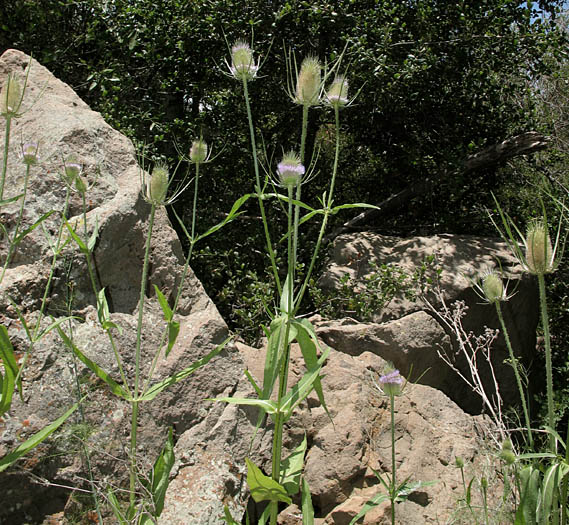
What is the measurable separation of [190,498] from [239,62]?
1916 mm

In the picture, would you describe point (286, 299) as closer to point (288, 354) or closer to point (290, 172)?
point (288, 354)

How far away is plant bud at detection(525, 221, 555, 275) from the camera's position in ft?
6.38

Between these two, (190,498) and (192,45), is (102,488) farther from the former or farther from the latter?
Result: (192,45)

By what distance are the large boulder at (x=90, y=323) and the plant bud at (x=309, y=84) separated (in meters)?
1.23

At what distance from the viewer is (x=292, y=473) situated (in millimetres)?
2344

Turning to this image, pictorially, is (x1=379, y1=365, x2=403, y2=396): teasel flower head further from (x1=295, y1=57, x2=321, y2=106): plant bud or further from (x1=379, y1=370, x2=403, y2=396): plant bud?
(x1=295, y1=57, x2=321, y2=106): plant bud

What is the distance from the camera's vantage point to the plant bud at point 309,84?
2.25m

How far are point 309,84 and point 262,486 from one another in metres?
1.51

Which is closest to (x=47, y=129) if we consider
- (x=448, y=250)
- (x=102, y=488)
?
(x=102, y=488)

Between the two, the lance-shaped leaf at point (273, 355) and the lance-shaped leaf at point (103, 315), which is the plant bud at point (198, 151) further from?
the lance-shaped leaf at point (273, 355)

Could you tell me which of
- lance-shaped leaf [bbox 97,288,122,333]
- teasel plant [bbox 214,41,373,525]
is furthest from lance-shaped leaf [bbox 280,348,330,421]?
lance-shaped leaf [bbox 97,288,122,333]

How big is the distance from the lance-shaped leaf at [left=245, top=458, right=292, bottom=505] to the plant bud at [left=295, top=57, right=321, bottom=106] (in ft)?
4.49

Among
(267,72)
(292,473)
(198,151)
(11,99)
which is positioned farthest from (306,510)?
(267,72)

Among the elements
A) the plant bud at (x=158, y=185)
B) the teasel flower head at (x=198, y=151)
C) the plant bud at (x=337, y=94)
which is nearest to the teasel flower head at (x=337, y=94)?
the plant bud at (x=337, y=94)
